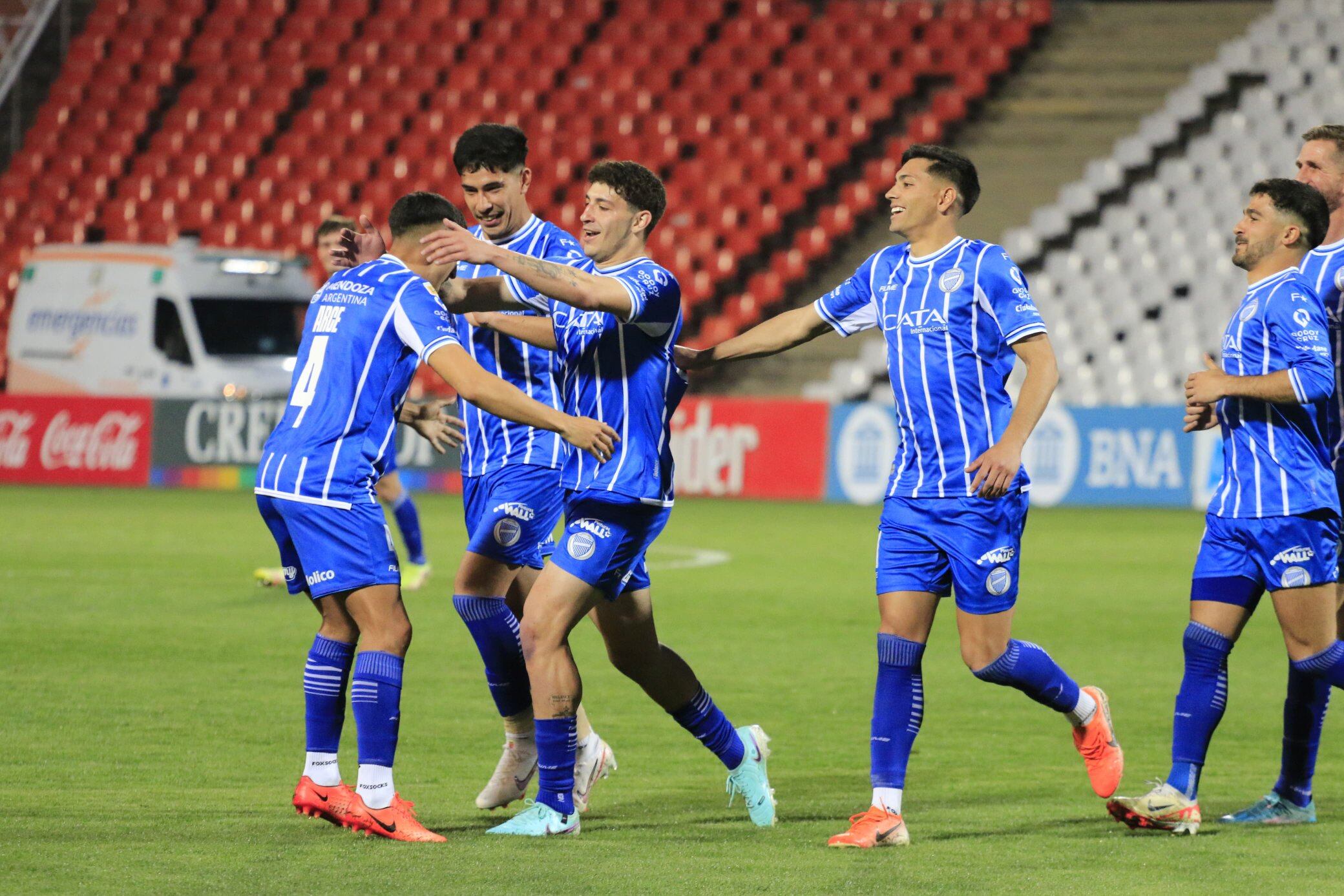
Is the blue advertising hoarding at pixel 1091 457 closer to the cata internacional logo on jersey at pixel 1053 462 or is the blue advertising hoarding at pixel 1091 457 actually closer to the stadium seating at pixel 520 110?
the cata internacional logo on jersey at pixel 1053 462

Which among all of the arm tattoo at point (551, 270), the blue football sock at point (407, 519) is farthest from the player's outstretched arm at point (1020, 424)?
the blue football sock at point (407, 519)

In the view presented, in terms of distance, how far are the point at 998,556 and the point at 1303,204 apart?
1438 millimetres

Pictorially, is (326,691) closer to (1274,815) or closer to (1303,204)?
(1274,815)

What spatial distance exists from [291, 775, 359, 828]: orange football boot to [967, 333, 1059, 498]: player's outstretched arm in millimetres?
1936

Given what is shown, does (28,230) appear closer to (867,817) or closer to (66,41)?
(66,41)

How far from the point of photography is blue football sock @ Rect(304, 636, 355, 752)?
5.43 m

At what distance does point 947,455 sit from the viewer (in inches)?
215

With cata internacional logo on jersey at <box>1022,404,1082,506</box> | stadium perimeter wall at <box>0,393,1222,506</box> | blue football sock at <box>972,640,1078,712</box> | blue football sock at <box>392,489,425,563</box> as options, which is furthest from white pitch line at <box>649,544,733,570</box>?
blue football sock at <box>972,640,1078,712</box>

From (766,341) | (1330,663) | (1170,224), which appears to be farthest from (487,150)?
(1170,224)

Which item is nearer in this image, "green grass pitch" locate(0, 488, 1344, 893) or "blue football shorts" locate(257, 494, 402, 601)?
Answer: "green grass pitch" locate(0, 488, 1344, 893)

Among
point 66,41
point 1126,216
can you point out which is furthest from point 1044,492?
point 66,41

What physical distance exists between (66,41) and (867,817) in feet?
83.3

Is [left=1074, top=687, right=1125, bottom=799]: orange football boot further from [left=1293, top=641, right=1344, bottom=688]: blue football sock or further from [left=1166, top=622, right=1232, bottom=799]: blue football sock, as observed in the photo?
[left=1293, top=641, right=1344, bottom=688]: blue football sock

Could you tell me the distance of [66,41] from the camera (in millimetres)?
27938
